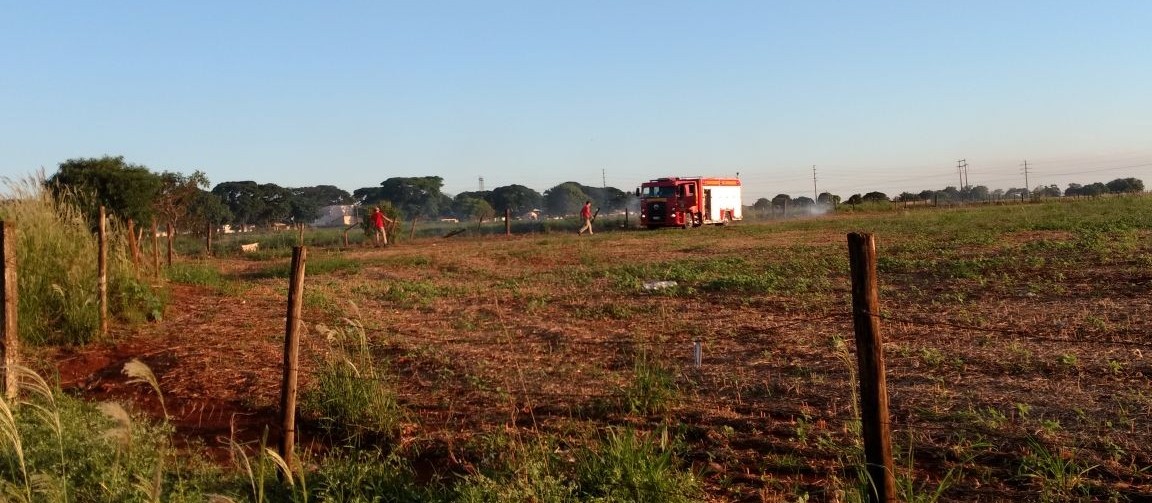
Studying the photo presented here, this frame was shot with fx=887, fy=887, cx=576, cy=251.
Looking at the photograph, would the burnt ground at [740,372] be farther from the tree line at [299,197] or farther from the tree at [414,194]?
the tree at [414,194]

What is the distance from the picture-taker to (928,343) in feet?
28.0

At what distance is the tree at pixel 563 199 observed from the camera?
4806 inches

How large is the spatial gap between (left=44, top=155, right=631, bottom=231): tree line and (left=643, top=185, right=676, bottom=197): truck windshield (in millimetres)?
6799

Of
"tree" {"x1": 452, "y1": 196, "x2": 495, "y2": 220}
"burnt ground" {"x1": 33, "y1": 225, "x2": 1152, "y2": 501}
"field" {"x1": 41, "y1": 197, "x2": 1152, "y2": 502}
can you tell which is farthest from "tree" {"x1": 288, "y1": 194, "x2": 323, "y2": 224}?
"burnt ground" {"x1": 33, "y1": 225, "x2": 1152, "y2": 501}

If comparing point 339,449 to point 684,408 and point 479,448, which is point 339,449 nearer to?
point 479,448

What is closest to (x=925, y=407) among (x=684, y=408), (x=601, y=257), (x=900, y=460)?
(x=900, y=460)

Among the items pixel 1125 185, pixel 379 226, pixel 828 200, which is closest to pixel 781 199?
pixel 828 200

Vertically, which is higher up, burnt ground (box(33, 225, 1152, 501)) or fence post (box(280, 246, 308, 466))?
fence post (box(280, 246, 308, 466))

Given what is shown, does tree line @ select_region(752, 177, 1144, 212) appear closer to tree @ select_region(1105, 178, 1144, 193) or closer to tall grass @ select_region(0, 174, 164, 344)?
tree @ select_region(1105, 178, 1144, 193)

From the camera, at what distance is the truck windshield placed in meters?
40.8

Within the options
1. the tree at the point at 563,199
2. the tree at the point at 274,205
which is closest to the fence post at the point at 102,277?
the tree at the point at 274,205

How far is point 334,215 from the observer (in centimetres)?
9738

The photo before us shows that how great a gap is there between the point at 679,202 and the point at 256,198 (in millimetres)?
50296

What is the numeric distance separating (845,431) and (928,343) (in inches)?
130
